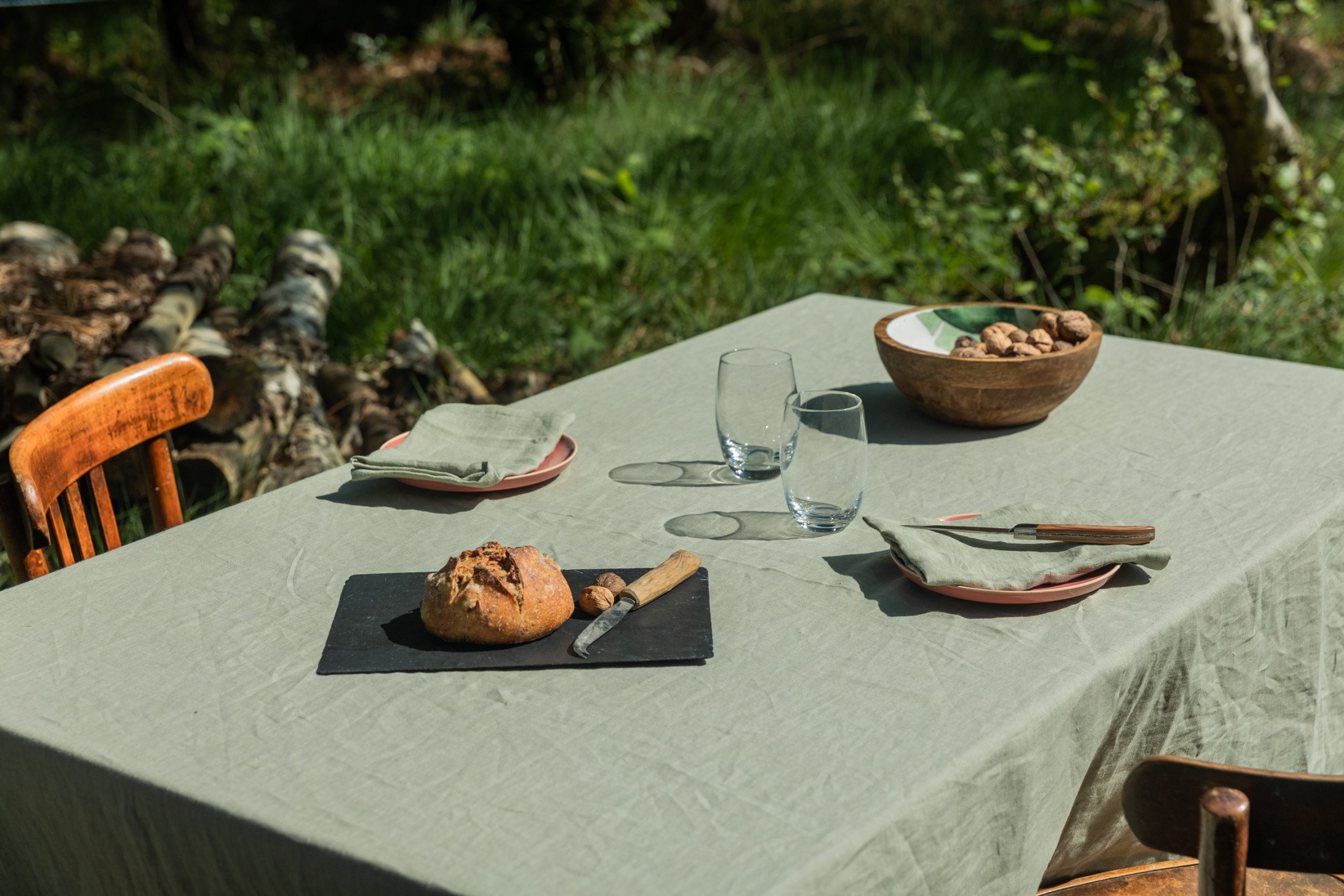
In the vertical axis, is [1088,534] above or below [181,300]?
above

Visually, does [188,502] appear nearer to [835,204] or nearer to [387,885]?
[387,885]

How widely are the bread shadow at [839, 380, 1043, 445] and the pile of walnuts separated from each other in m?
0.12

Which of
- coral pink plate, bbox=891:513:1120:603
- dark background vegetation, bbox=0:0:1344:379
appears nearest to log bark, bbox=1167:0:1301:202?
dark background vegetation, bbox=0:0:1344:379

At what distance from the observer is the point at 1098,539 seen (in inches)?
54.2

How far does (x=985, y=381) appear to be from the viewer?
5.81 ft

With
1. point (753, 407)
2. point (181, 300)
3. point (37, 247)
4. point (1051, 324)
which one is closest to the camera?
point (753, 407)

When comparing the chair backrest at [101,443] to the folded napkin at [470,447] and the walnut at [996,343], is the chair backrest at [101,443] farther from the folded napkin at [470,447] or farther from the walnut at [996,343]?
the walnut at [996,343]

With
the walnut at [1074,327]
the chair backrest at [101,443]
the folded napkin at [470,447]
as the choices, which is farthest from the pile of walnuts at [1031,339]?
the chair backrest at [101,443]

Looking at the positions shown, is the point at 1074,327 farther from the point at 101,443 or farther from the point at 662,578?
the point at 101,443

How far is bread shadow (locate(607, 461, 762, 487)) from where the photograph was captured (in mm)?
1681

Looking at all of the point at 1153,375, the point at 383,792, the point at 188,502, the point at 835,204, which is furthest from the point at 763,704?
the point at 835,204

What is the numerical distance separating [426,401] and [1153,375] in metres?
2.30

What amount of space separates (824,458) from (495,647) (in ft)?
1.51

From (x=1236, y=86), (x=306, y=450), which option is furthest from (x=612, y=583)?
(x=1236, y=86)
